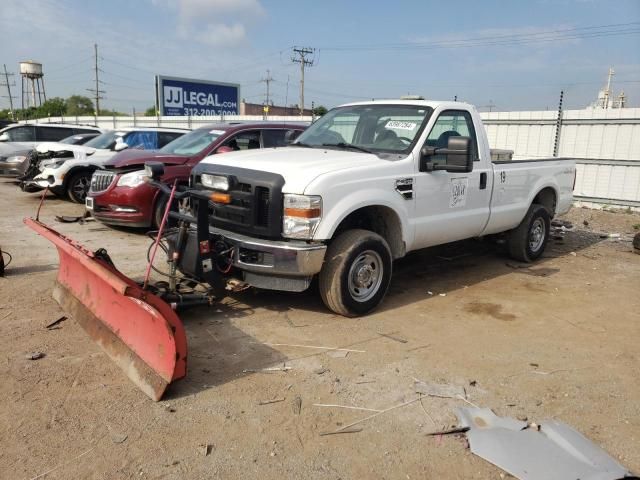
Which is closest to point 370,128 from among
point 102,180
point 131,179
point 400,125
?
point 400,125

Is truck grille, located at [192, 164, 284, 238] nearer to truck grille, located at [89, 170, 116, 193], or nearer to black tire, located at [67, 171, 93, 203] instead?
truck grille, located at [89, 170, 116, 193]

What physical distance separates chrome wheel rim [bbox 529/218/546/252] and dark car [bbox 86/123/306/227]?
3.79 meters

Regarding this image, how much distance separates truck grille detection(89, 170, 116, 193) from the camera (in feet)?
26.9

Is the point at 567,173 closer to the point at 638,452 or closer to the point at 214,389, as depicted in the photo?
the point at 638,452

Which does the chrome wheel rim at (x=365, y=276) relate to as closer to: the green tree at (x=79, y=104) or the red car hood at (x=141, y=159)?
the red car hood at (x=141, y=159)

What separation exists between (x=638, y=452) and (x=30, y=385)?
3.88 m

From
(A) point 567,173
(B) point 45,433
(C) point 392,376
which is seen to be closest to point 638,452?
(C) point 392,376

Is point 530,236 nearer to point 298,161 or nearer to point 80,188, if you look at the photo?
point 298,161

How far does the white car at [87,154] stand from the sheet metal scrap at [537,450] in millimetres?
9432

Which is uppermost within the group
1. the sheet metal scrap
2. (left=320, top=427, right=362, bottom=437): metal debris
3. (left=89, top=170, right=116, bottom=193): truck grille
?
(left=89, top=170, right=116, bottom=193): truck grille

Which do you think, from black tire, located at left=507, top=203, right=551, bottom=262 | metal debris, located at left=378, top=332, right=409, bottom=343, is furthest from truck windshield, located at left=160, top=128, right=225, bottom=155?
metal debris, located at left=378, top=332, right=409, bottom=343

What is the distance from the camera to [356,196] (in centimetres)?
470

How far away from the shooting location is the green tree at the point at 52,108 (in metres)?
66.0

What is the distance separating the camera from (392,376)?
3.88 meters
